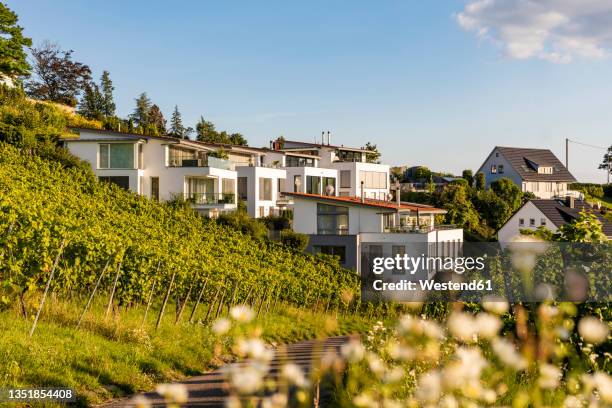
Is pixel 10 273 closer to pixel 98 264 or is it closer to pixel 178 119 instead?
A: pixel 98 264

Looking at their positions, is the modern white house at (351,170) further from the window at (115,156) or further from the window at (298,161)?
the window at (115,156)

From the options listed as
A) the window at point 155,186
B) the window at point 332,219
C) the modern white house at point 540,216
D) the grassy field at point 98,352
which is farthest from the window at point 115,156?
the modern white house at point 540,216

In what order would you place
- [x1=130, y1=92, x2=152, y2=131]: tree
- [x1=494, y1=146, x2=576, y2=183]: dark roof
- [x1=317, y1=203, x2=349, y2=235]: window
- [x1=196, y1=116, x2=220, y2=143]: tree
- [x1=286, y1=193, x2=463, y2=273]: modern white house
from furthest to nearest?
[x1=130, y1=92, x2=152, y2=131]: tree, [x1=494, y1=146, x2=576, y2=183]: dark roof, [x1=196, y1=116, x2=220, y2=143]: tree, [x1=317, y1=203, x2=349, y2=235]: window, [x1=286, y1=193, x2=463, y2=273]: modern white house

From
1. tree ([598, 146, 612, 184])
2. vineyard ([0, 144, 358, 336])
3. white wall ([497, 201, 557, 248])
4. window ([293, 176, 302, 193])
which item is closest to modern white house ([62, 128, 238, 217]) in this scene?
vineyard ([0, 144, 358, 336])

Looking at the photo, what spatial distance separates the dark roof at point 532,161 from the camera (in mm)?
82312

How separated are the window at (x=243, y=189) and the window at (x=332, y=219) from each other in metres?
9.99

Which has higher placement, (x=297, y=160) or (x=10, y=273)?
(x=297, y=160)

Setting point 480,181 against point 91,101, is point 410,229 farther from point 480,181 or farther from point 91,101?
point 91,101

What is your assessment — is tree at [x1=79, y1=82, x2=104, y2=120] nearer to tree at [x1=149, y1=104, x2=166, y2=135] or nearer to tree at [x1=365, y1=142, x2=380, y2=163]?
tree at [x1=149, y1=104, x2=166, y2=135]

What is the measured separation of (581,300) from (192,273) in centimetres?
1137

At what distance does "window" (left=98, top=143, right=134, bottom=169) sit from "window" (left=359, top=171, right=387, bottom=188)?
24.1 meters

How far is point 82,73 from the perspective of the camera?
8012cm

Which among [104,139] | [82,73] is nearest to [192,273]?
[104,139]

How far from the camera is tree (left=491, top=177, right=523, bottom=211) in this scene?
64.8 metres
